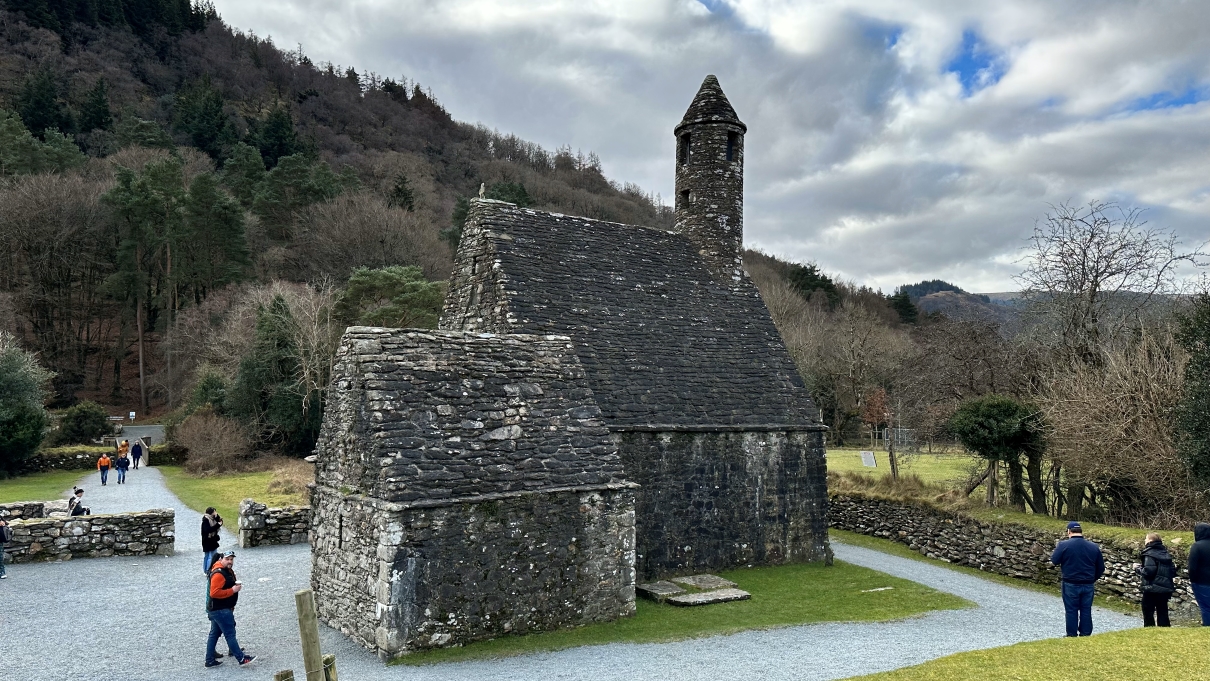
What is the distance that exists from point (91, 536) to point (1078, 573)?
64.0ft

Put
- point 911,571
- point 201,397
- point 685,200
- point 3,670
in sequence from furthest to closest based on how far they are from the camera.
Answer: point 201,397
point 685,200
point 911,571
point 3,670

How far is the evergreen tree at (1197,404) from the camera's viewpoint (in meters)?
13.9

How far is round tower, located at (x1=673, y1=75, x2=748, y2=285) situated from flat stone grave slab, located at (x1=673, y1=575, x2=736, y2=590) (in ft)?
29.8

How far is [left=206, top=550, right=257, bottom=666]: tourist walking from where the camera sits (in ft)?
30.2

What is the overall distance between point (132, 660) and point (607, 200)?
A: 7745 cm

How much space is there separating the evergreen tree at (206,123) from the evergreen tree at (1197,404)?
243ft

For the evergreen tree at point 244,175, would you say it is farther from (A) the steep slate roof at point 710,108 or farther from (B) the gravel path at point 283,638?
(B) the gravel path at point 283,638

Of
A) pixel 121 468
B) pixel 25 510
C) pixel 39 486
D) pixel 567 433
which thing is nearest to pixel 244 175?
pixel 121 468

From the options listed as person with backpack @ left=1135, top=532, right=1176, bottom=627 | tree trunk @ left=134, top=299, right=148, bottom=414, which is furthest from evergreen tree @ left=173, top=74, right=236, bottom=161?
person with backpack @ left=1135, top=532, right=1176, bottom=627

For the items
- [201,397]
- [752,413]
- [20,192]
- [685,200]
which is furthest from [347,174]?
[752,413]

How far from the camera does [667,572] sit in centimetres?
1466

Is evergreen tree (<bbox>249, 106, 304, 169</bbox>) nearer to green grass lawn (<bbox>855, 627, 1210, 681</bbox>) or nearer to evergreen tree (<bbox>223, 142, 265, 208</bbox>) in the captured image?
evergreen tree (<bbox>223, 142, 265, 208</bbox>)

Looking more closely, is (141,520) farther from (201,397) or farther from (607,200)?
(607,200)

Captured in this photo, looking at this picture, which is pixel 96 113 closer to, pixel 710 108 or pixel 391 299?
pixel 391 299
